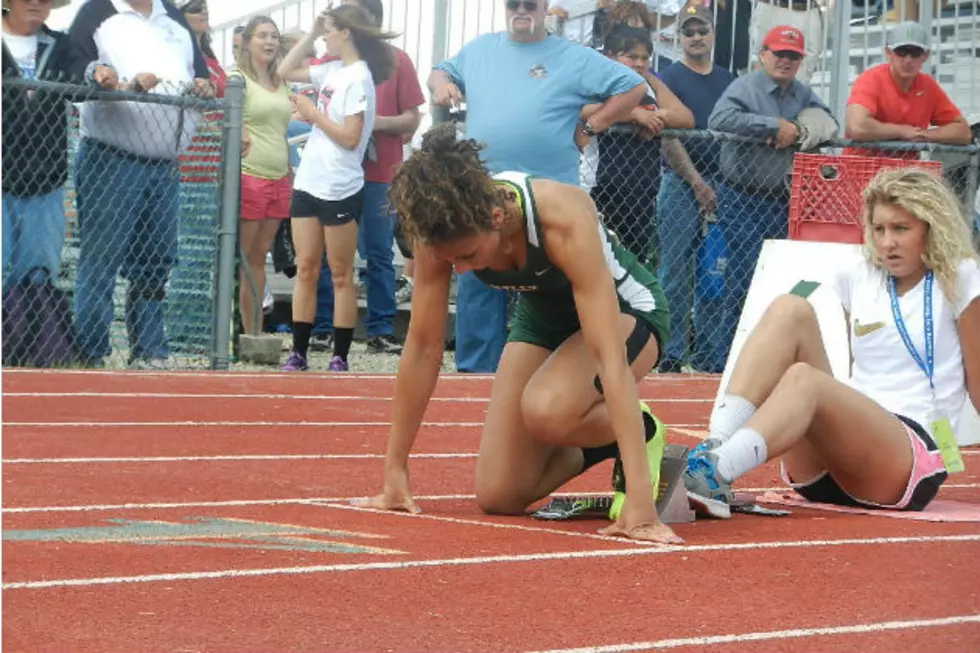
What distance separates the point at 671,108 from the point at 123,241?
3.18 m

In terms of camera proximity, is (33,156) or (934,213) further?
(33,156)

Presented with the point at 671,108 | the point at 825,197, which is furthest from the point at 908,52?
the point at 825,197

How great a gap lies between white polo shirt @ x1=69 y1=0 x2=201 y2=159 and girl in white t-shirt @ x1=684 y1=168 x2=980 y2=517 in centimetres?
485

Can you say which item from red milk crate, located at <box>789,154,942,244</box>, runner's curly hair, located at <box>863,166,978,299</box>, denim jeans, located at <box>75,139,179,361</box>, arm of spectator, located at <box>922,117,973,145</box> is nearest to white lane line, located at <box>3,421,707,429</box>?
red milk crate, located at <box>789,154,942,244</box>

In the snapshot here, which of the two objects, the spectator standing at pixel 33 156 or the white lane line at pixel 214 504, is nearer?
the white lane line at pixel 214 504

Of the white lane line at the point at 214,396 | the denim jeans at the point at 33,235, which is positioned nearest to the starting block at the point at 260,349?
the denim jeans at the point at 33,235

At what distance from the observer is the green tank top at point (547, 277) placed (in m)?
5.45

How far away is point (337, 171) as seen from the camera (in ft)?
34.5

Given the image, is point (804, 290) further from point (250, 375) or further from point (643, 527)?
point (250, 375)

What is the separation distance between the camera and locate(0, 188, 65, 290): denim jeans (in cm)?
973

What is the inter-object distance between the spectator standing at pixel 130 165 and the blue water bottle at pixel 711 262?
2983 millimetres

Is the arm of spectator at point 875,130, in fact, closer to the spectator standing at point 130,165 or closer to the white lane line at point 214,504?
the spectator standing at point 130,165

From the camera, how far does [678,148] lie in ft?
35.9

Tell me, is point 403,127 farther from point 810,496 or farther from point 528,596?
point 528,596
